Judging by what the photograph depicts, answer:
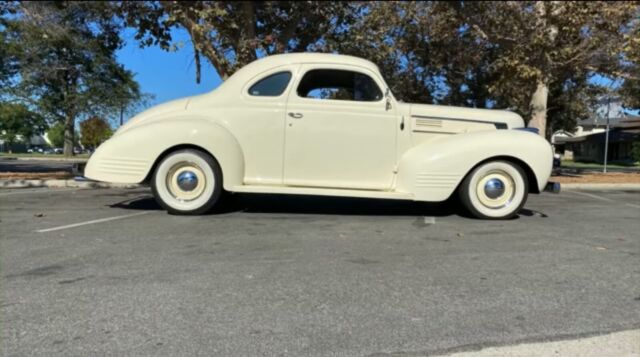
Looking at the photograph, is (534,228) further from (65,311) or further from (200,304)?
(65,311)

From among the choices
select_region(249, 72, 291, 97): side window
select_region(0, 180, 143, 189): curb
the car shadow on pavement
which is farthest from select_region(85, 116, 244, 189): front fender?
select_region(0, 180, 143, 189): curb

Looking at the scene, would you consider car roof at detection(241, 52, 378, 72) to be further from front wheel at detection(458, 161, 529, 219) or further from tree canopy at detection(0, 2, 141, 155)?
tree canopy at detection(0, 2, 141, 155)

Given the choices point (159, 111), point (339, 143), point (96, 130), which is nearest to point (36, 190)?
point (159, 111)

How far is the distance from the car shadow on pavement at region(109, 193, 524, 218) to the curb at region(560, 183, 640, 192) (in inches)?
227

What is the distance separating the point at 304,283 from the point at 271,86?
11.9 feet

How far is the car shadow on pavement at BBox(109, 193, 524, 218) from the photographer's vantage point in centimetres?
760

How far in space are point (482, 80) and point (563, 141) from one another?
49694 mm

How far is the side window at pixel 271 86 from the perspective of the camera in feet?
23.3

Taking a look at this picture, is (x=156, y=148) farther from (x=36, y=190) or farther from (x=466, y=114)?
(x=36, y=190)

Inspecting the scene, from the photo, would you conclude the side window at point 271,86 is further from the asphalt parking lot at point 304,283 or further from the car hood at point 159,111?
the asphalt parking lot at point 304,283

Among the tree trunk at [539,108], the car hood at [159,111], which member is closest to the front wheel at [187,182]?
the car hood at [159,111]

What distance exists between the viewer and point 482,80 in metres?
22.8

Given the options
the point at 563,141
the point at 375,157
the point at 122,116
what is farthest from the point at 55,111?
the point at 563,141

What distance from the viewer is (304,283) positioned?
4.07 m
